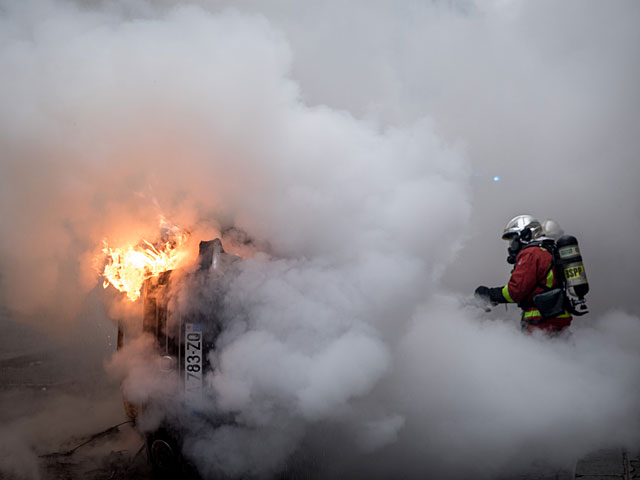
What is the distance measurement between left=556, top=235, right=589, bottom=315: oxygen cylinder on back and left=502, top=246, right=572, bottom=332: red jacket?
0.11m

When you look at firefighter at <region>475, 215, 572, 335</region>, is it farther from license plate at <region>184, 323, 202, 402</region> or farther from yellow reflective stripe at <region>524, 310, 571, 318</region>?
license plate at <region>184, 323, 202, 402</region>

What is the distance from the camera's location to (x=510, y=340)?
12.0ft

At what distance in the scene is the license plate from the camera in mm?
2967

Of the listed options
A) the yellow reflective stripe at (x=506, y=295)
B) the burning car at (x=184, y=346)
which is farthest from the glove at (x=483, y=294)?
the burning car at (x=184, y=346)

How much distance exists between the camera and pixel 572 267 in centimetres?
408

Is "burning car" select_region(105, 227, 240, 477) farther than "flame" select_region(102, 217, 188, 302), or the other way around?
"flame" select_region(102, 217, 188, 302)

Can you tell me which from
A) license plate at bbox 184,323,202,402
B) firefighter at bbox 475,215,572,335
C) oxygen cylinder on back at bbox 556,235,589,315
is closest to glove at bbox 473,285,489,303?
A: firefighter at bbox 475,215,572,335

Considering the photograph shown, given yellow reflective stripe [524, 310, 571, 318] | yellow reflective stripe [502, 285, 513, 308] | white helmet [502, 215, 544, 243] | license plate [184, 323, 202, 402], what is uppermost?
white helmet [502, 215, 544, 243]

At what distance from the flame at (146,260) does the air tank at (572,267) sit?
3153 millimetres

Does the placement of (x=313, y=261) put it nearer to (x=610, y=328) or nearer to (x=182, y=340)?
(x=182, y=340)

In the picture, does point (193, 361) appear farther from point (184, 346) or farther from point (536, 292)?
point (536, 292)

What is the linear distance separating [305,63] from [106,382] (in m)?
4.73

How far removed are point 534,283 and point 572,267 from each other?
1.12 ft

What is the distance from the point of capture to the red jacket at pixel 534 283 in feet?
13.4
